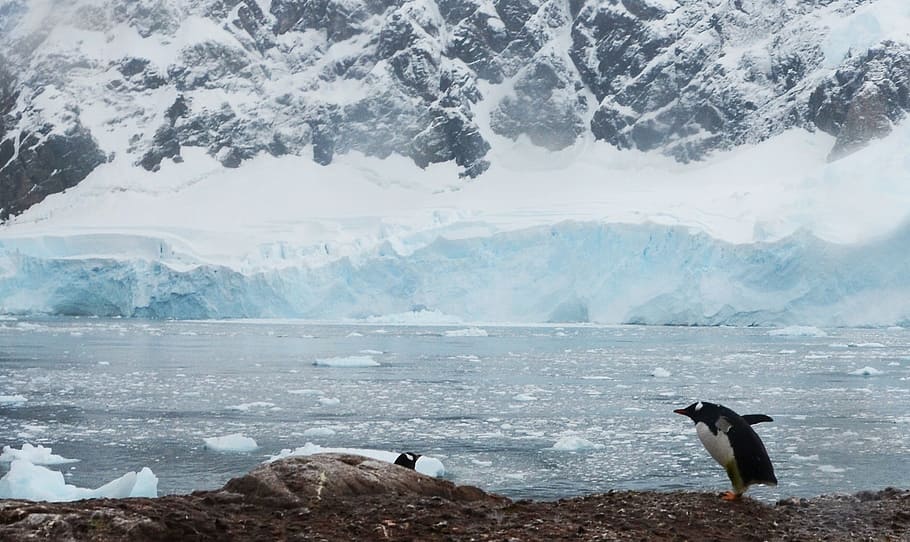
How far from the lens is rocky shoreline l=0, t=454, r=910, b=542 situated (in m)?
6.52

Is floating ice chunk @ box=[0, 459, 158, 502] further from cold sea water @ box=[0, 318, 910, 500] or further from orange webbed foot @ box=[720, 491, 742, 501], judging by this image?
orange webbed foot @ box=[720, 491, 742, 501]

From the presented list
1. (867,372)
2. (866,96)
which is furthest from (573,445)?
(866,96)

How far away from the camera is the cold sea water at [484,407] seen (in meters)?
15.2

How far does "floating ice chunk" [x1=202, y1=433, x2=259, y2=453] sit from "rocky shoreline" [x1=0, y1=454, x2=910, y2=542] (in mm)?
8252

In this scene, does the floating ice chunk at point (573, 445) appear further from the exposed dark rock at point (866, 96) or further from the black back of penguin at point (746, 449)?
the exposed dark rock at point (866, 96)

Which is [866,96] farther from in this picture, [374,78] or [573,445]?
[573,445]

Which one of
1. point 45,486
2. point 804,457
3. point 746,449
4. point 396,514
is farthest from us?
point 804,457

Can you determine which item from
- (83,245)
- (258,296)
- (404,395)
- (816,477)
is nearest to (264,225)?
(83,245)

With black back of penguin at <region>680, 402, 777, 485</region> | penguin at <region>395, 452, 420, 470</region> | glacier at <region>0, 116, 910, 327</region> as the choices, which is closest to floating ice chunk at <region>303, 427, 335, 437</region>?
penguin at <region>395, 452, 420, 470</region>

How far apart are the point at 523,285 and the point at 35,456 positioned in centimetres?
5500

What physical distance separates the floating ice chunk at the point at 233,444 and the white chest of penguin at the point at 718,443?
31.3 feet

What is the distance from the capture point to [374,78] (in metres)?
147

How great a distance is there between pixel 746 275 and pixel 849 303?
5892 mm

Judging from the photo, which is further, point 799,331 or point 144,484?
point 799,331
